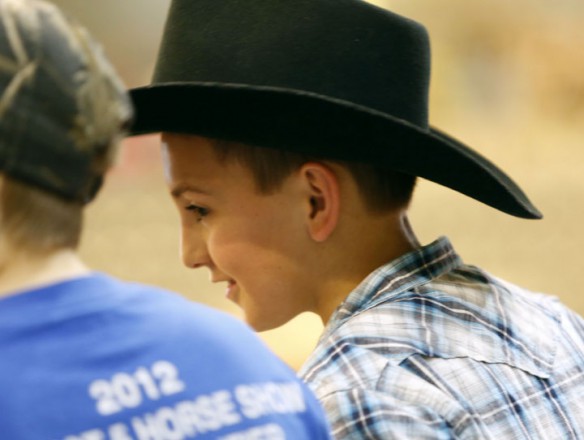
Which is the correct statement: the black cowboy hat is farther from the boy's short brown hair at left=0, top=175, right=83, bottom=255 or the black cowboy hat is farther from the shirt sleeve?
the boy's short brown hair at left=0, top=175, right=83, bottom=255

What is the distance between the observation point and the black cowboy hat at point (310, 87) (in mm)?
1287

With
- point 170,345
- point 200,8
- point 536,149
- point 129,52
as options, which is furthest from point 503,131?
point 170,345

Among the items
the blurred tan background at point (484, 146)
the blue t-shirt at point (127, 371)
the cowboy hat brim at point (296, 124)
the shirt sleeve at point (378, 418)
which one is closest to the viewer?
the blue t-shirt at point (127, 371)

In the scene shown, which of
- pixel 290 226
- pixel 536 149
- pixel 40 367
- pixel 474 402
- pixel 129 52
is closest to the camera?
pixel 40 367

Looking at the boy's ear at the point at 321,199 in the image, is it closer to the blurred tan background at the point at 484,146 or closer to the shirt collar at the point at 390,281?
the shirt collar at the point at 390,281

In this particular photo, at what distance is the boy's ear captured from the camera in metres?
1.34

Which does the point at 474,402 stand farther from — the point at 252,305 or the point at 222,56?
the point at 222,56

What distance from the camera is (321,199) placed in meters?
1.34

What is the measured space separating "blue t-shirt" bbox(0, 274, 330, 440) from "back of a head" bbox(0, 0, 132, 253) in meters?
0.06

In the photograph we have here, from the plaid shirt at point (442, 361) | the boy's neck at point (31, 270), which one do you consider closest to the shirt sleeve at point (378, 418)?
the plaid shirt at point (442, 361)


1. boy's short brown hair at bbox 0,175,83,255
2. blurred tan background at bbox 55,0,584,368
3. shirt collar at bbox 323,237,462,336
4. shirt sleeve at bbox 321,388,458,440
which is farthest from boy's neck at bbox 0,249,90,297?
blurred tan background at bbox 55,0,584,368

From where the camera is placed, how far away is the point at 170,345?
843 millimetres

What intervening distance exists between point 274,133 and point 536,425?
16.9 inches

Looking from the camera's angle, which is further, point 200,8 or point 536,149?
point 536,149
